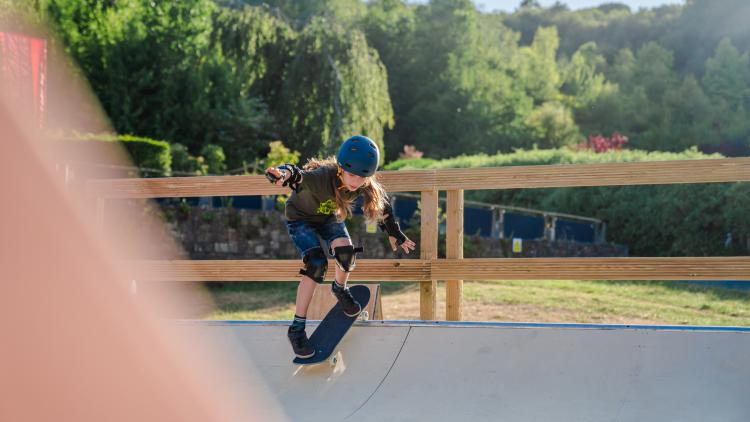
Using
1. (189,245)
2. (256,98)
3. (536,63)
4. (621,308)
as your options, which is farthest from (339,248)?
(536,63)

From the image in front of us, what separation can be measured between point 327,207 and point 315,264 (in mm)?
356

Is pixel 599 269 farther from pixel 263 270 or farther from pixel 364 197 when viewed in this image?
pixel 263 270

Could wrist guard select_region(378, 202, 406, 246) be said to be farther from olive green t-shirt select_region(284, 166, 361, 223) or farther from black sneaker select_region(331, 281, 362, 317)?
black sneaker select_region(331, 281, 362, 317)

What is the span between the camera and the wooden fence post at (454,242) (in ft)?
17.8

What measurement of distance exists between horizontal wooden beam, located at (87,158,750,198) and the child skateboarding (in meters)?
0.63

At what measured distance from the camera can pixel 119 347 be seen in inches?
197

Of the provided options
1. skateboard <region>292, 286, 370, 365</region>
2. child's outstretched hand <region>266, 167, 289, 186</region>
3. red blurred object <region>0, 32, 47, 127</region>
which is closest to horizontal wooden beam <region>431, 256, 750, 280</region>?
skateboard <region>292, 286, 370, 365</region>

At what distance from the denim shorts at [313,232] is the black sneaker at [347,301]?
274mm

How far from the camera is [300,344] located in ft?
15.3

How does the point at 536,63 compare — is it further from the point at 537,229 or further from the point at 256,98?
the point at 537,229

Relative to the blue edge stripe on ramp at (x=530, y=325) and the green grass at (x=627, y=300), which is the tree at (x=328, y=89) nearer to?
the green grass at (x=627, y=300)

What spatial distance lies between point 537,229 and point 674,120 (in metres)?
29.9

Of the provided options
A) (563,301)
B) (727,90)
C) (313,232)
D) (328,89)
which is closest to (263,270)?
(313,232)

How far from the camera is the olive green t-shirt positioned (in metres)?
4.66
